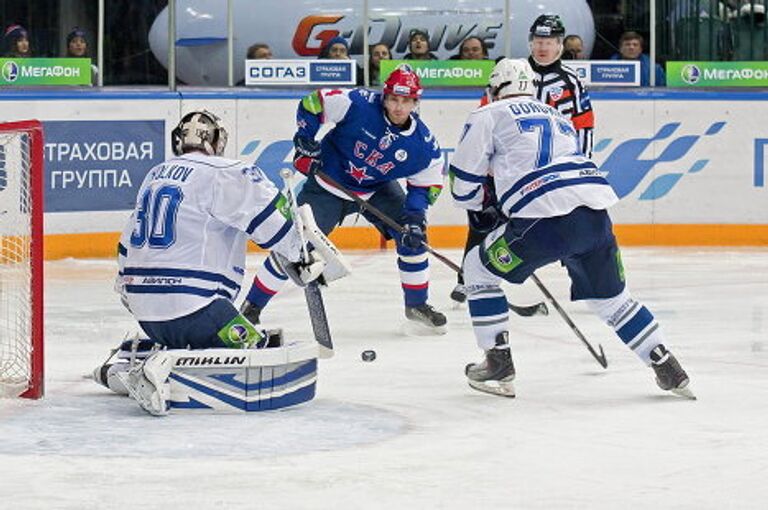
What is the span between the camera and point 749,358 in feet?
20.4

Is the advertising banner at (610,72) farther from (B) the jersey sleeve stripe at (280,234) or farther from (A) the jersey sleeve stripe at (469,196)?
(B) the jersey sleeve stripe at (280,234)

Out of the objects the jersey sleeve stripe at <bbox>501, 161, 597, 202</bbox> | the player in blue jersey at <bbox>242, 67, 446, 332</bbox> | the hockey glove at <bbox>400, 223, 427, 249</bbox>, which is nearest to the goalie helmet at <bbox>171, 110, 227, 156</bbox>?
the jersey sleeve stripe at <bbox>501, 161, 597, 202</bbox>

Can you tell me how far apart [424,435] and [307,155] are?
2.30 m

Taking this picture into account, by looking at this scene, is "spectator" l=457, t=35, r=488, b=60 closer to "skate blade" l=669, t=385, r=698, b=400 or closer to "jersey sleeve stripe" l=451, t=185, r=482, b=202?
"jersey sleeve stripe" l=451, t=185, r=482, b=202

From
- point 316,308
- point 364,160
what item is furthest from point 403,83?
point 316,308

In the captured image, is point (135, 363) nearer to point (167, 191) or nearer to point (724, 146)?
point (167, 191)

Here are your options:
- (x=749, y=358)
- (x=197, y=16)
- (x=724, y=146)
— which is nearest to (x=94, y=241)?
(x=197, y=16)

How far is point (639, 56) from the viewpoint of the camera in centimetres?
1016

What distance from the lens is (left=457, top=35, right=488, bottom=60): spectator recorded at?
10188mm

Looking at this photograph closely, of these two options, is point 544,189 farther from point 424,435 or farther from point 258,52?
point 258,52

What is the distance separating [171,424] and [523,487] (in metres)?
1.14

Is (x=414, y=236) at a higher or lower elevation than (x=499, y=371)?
higher

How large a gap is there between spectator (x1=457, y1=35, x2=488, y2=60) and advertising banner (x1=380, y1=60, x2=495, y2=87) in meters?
0.05

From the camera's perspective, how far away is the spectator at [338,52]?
1016 centimetres
